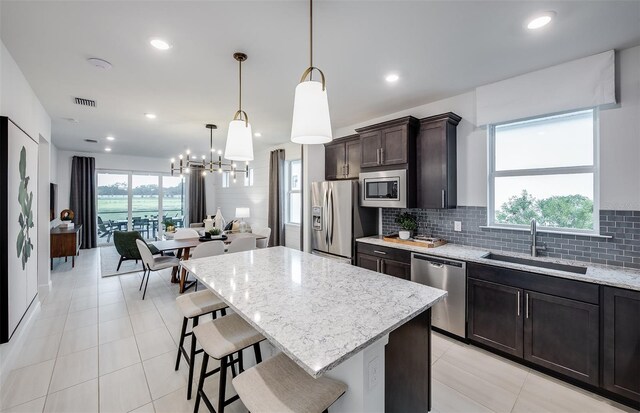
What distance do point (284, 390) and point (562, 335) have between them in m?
2.34

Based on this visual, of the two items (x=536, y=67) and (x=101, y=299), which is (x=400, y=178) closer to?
(x=536, y=67)

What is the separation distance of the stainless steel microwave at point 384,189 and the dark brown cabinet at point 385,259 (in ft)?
1.87

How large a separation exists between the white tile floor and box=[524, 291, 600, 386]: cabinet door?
15 cm

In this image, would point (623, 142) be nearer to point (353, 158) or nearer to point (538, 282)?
point (538, 282)

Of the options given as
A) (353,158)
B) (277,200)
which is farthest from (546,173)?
(277,200)

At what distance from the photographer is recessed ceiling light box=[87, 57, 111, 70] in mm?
2462

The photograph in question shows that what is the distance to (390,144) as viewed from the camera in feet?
11.6

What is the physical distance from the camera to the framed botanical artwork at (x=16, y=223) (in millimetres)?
2281

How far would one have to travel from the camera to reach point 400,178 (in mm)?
3430

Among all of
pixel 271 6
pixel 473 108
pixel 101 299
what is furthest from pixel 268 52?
pixel 101 299

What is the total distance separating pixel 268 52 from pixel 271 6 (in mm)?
567

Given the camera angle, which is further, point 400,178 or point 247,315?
point 400,178

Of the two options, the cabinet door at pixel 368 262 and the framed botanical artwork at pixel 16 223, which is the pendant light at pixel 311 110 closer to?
the cabinet door at pixel 368 262

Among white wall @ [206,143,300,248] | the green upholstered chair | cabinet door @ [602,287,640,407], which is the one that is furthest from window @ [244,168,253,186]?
cabinet door @ [602,287,640,407]
